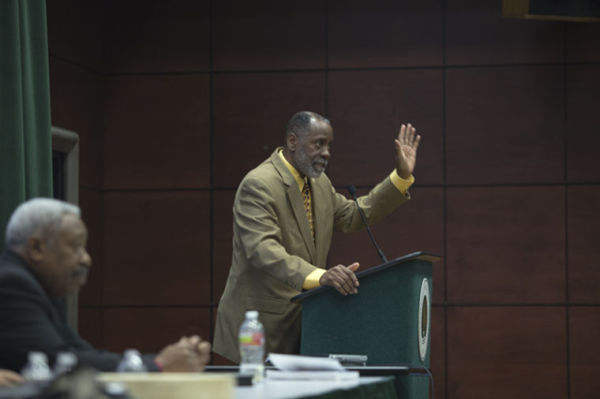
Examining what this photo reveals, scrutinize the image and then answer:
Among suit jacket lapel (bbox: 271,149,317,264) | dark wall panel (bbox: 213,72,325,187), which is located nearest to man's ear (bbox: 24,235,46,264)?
suit jacket lapel (bbox: 271,149,317,264)

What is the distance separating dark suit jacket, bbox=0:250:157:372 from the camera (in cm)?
211

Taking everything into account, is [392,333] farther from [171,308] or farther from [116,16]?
[116,16]

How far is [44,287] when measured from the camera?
228 cm

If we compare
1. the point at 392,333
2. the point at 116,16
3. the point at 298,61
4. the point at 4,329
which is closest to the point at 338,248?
the point at 298,61

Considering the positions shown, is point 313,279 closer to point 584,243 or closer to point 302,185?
point 302,185

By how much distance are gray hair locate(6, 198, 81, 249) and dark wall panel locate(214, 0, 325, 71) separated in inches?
154

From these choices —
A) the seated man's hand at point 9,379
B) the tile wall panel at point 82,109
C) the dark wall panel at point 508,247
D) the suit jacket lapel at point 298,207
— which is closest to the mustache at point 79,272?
the seated man's hand at point 9,379

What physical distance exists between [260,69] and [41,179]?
2.44 meters

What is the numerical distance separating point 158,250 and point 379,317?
9.66 ft

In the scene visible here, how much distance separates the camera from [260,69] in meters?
6.06

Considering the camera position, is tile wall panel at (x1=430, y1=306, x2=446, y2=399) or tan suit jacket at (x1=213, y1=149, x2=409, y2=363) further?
tile wall panel at (x1=430, y1=306, x2=446, y2=399)

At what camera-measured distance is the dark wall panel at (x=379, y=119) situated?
5926 millimetres

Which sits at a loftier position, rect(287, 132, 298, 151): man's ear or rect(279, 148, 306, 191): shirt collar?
rect(287, 132, 298, 151): man's ear

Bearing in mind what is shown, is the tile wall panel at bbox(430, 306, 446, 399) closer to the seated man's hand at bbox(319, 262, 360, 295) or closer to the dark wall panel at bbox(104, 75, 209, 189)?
the dark wall panel at bbox(104, 75, 209, 189)
